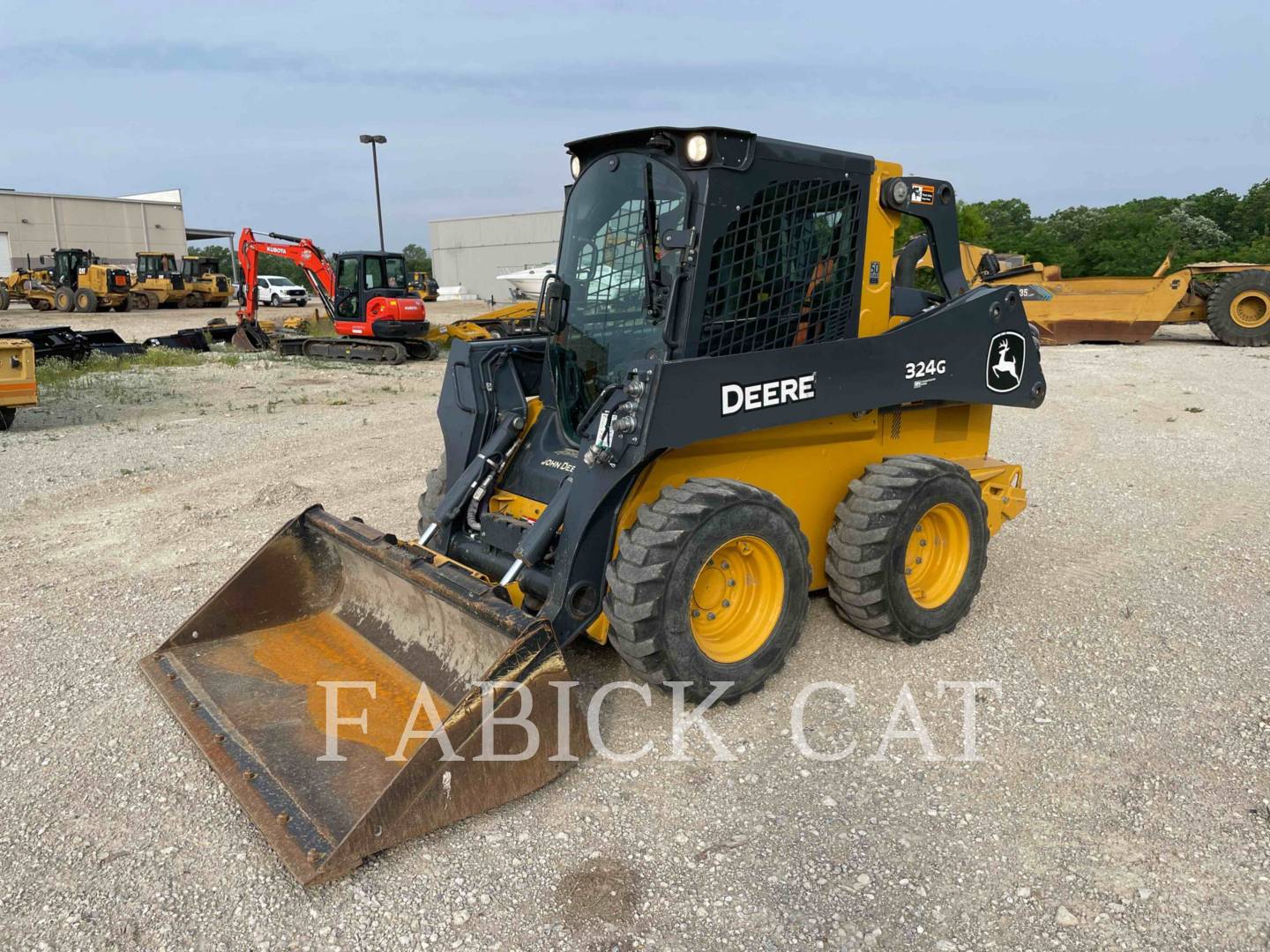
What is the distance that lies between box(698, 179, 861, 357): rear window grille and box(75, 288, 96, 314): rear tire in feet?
102

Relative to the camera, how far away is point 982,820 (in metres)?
Result: 3.18

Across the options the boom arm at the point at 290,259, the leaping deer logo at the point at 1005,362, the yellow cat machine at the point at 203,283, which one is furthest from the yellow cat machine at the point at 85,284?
the leaping deer logo at the point at 1005,362

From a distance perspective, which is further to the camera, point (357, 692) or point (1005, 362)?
point (1005, 362)

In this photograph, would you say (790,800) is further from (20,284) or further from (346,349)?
(20,284)

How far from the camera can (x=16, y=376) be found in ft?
31.4

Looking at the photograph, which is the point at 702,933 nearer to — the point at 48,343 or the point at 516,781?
the point at 516,781

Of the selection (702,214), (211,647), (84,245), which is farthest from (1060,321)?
(84,245)

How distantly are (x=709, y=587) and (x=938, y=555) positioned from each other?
4.86ft

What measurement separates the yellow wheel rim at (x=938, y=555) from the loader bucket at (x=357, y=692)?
204cm

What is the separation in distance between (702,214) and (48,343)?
14.4 metres

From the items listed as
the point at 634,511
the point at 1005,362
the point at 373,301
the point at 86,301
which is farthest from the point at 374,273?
the point at 86,301

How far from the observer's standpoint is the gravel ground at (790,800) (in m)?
2.73

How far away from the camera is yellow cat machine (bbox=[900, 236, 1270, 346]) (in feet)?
57.0

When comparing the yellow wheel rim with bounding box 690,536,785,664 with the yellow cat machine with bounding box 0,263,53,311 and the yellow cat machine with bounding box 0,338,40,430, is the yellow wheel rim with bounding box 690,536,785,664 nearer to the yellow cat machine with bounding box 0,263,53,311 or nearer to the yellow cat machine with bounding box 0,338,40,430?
the yellow cat machine with bounding box 0,338,40,430
